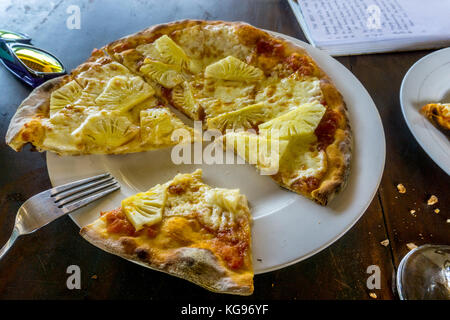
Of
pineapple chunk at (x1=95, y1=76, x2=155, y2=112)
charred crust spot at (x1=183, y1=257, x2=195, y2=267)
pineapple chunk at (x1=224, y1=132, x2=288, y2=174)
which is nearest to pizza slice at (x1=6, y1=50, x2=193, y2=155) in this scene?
pineapple chunk at (x1=95, y1=76, x2=155, y2=112)

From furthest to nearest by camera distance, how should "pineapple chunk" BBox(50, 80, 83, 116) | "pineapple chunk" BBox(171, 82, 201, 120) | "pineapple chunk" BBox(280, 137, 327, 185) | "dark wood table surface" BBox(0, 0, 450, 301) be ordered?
"pineapple chunk" BBox(171, 82, 201, 120), "pineapple chunk" BBox(50, 80, 83, 116), "pineapple chunk" BBox(280, 137, 327, 185), "dark wood table surface" BBox(0, 0, 450, 301)

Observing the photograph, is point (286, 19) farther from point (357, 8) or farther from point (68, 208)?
point (68, 208)

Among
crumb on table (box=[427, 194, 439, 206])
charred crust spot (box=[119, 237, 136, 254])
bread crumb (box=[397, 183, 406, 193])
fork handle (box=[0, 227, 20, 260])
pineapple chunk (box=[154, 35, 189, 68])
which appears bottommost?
crumb on table (box=[427, 194, 439, 206])

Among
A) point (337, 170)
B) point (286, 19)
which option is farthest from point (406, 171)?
point (286, 19)

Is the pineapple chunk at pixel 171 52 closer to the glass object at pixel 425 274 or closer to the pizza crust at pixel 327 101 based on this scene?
the pizza crust at pixel 327 101

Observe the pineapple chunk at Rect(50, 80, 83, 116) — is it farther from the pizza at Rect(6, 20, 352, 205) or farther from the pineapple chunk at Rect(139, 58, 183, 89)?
the pineapple chunk at Rect(139, 58, 183, 89)

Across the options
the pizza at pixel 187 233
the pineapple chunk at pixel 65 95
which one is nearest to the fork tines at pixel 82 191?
the pizza at pixel 187 233

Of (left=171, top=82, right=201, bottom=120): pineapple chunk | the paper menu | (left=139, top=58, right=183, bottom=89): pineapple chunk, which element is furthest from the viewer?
the paper menu
